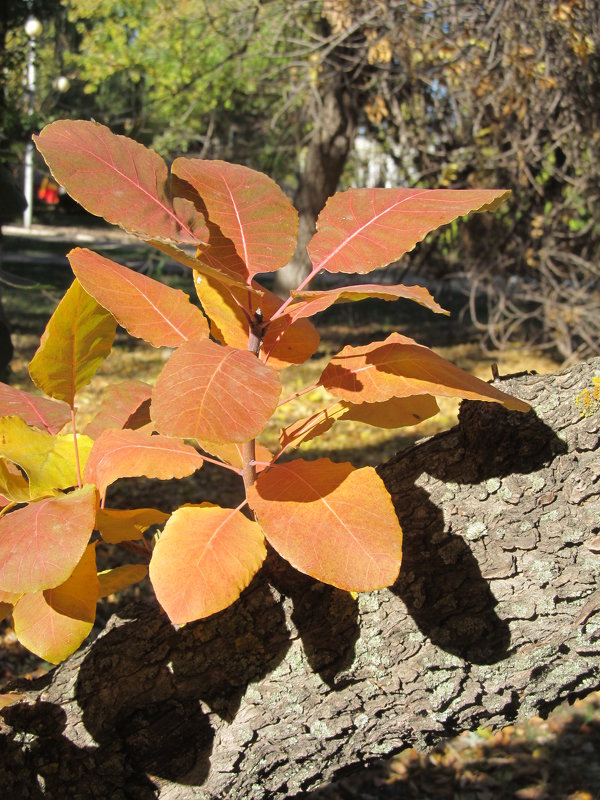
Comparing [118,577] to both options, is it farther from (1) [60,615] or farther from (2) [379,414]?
(2) [379,414]

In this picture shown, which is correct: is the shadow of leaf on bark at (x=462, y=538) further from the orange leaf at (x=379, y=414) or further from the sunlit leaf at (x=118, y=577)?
the sunlit leaf at (x=118, y=577)

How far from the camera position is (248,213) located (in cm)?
88

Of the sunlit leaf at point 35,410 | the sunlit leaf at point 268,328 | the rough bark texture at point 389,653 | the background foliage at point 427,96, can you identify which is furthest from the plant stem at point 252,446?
the background foliage at point 427,96

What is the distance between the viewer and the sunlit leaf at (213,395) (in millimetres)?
661

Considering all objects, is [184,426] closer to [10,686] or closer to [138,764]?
[138,764]

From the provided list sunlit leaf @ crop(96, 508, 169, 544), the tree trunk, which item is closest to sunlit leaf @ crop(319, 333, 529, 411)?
sunlit leaf @ crop(96, 508, 169, 544)

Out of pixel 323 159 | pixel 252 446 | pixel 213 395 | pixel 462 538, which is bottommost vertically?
pixel 462 538

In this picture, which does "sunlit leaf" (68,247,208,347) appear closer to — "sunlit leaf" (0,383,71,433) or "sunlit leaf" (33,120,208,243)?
"sunlit leaf" (33,120,208,243)

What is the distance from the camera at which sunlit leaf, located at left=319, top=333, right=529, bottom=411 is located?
78 cm

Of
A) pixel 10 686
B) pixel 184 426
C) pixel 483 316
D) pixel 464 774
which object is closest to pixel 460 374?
pixel 184 426

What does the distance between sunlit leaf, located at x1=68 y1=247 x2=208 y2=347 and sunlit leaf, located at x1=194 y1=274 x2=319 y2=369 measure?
2 centimetres

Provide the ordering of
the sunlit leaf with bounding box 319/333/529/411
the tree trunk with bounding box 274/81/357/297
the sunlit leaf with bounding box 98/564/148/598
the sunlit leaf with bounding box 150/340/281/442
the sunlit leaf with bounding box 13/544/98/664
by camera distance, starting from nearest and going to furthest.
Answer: the sunlit leaf with bounding box 150/340/281/442, the sunlit leaf with bounding box 319/333/529/411, the sunlit leaf with bounding box 13/544/98/664, the sunlit leaf with bounding box 98/564/148/598, the tree trunk with bounding box 274/81/357/297

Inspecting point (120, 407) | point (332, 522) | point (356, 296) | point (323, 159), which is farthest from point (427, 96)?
point (332, 522)

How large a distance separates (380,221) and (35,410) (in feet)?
1.73
